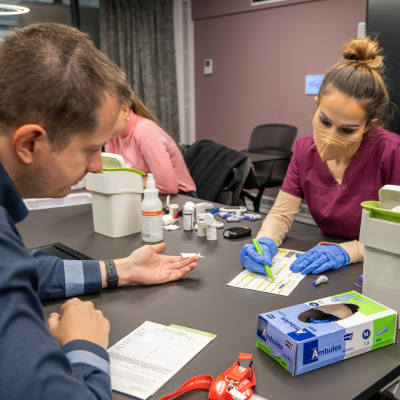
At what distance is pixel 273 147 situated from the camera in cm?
391

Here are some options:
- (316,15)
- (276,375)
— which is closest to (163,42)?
(316,15)

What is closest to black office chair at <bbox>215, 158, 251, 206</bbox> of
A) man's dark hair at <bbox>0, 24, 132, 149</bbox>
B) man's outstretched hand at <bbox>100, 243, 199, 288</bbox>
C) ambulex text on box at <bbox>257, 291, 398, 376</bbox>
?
man's outstretched hand at <bbox>100, 243, 199, 288</bbox>

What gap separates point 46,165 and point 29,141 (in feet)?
0.17

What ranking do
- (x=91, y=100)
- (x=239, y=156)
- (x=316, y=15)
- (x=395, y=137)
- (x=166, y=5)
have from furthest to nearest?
(x=166, y=5) → (x=316, y=15) → (x=239, y=156) → (x=395, y=137) → (x=91, y=100)

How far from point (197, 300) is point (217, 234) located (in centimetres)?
51

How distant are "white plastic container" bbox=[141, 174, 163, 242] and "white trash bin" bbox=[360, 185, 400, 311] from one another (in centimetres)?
68

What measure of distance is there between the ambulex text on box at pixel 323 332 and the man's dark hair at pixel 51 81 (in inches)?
20.0

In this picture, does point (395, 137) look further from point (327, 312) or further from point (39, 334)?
point (39, 334)

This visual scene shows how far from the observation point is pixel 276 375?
0.72m

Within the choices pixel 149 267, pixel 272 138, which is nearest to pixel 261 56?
pixel 272 138

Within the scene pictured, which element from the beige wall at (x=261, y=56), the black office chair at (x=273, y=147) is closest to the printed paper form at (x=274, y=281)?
the black office chair at (x=273, y=147)

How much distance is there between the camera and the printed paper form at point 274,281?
1.04 metres

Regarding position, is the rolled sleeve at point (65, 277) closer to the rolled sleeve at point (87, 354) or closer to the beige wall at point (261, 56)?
the rolled sleeve at point (87, 354)

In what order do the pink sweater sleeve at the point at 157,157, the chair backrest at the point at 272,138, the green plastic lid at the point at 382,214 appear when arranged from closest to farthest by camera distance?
the green plastic lid at the point at 382,214 < the pink sweater sleeve at the point at 157,157 < the chair backrest at the point at 272,138
